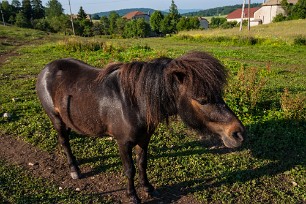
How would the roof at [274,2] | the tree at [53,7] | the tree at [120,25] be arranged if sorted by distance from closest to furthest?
1. the tree at [120,25]
2. the roof at [274,2]
3. the tree at [53,7]

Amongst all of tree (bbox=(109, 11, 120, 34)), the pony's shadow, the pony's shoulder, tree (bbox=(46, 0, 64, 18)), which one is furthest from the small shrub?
tree (bbox=(46, 0, 64, 18))

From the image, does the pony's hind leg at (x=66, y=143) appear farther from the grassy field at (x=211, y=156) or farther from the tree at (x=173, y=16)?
the tree at (x=173, y=16)

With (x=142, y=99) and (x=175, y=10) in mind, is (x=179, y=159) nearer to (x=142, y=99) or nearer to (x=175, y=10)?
(x=142, y=99)

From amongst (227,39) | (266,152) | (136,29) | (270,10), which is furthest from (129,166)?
(270,10)

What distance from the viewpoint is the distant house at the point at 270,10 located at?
2769 inches

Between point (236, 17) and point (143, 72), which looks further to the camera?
point (236, 17)

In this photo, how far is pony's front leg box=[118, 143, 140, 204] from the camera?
340cm

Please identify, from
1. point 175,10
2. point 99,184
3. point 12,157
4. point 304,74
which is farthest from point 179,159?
point 175,10

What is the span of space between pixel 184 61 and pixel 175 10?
216 ft

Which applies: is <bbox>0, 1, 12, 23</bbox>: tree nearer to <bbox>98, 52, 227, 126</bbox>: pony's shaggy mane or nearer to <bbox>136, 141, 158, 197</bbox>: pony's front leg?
<bbox>136, 141, 158, 197</bbox>: pony's front leg

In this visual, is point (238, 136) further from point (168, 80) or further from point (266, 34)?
point (266, 34)

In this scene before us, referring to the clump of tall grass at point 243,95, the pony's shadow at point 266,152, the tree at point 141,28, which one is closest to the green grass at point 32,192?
the pony's shadow at point 266,152

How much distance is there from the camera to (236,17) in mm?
111875

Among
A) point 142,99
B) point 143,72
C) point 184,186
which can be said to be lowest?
point 184,186
